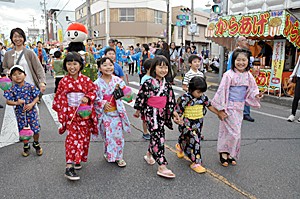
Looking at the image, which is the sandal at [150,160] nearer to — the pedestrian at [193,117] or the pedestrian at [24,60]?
the pedestrian at [193,117]

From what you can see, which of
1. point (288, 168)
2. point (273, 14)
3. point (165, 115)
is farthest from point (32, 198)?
point (273, 14)

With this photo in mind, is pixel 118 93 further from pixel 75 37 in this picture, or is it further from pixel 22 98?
pixel 75 37

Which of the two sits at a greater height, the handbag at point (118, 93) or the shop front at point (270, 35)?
the shop front at point (270, 35)

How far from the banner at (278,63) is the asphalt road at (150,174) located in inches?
168

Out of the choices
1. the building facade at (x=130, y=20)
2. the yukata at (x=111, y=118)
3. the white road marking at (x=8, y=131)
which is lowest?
the white road marking at (x=8, y=131)

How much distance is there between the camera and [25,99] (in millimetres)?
3611

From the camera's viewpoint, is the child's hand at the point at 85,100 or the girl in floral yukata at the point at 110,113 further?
the girl in floral yukata at the point at 110,113

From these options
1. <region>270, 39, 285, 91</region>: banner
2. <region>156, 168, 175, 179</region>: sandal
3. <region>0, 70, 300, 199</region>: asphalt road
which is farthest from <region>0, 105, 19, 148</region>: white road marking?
<region>270, 39, 285, 91</region>: banner

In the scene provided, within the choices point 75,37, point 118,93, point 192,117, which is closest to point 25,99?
point 118,93

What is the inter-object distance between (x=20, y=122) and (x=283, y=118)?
18.5 ft

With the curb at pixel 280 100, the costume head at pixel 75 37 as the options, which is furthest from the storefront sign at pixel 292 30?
the costume head at pixel 75 37

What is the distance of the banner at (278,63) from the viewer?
8406 mm

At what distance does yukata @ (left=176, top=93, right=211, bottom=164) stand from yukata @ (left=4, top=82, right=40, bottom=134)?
2.06m

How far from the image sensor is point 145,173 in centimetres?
336
